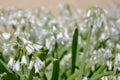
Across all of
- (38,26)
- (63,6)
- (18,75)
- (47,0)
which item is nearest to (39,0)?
(47,0)

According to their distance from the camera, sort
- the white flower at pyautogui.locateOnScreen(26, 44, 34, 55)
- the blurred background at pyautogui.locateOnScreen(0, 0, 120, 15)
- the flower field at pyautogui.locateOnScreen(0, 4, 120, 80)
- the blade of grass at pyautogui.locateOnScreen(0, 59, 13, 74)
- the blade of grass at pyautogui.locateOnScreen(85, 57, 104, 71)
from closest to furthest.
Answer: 1. the white flower at pyautogui.locateOnScreen(26, 44, 34, 55)
2. the flower field at pyautogui.locateOnScreen(0, 4, 120, 80)
3. the blade of grass at pyautogui.locateOnScreen(0, 59, 13, 74)
4. the blade of grass at pyautogui.locateOnScreen(85, 57, 104, 71)
5. the blurred background at pyautogui.locateOnScreen(0, 0, 120, 15)

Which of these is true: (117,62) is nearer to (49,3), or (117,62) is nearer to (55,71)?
(55,71)

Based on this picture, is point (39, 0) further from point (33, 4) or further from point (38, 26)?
point (38, 26)

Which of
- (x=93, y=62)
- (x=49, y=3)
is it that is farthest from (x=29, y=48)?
(x=49, y=3)

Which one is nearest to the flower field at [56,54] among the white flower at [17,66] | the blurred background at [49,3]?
the white flower at [17,66]

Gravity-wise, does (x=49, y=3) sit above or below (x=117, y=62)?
above

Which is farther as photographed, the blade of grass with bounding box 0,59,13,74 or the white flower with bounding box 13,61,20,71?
the blade of grass with bounding box 0,59,13,74

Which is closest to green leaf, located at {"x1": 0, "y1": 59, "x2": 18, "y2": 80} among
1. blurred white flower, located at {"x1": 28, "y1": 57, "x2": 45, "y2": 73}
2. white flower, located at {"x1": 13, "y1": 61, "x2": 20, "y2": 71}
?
white flower, located at {"x1": 13, "y1": 61, "x2": 20, "y2": 71}

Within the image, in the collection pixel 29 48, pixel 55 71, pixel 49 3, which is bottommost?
pixel 55 71

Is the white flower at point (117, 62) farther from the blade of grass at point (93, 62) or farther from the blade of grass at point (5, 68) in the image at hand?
the blade of grass at point (5, 68)

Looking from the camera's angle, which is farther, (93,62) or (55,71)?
(93,62)

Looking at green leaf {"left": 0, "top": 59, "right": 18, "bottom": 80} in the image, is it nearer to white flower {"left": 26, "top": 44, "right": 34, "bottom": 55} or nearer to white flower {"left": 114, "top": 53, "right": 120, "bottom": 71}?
white flower {"left": 26, "top": 44, "right": 34, "bottom": 55}
